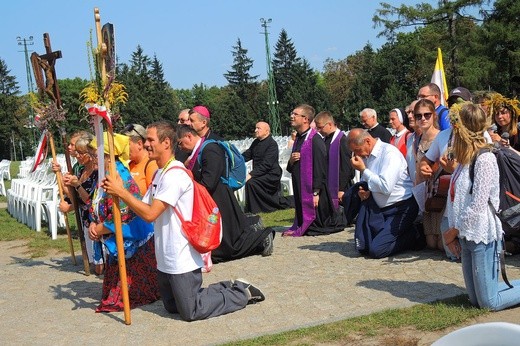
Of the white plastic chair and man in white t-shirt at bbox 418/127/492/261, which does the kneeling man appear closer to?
man in white t-shirt at bbox 418/127/492/261

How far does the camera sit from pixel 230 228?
8.95 m

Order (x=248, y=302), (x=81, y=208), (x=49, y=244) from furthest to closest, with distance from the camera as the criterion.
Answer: (x=49, y=244) → (x=81, y=208) → (x=248, y=302)

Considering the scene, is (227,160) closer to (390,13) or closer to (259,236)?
(259,236)

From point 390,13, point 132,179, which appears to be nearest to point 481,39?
point 390,13

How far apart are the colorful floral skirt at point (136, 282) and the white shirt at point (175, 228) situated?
671 millimetres

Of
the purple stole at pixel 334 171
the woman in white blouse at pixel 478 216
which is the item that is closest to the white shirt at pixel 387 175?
the woman in white blouse at pixel 478 216

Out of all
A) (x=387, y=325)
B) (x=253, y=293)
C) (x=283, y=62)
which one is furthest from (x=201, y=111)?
A: (x=283, y=62)

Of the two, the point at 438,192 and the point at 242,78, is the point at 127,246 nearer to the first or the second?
the point at 438,192

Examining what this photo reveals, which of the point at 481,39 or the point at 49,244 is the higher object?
the point at 481,39

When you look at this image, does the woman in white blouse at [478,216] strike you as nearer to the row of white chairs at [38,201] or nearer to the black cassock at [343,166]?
the black cassock at [343,166]

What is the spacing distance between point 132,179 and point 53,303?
5.73ft

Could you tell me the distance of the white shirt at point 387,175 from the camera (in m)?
8.01

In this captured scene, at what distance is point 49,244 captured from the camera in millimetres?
11828

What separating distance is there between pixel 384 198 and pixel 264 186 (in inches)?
255
